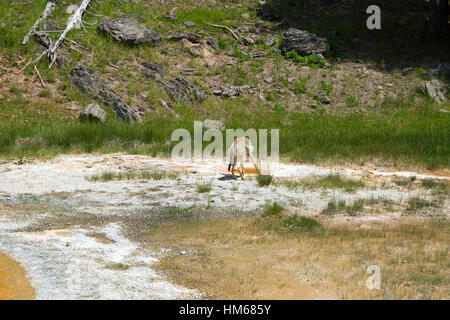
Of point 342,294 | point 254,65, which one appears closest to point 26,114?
point 254,65

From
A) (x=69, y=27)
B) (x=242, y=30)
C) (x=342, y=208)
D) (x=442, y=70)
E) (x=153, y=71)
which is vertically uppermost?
(x=242, y=30)

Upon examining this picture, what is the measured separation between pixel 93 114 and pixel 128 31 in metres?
8.30

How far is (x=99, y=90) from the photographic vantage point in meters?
23.8

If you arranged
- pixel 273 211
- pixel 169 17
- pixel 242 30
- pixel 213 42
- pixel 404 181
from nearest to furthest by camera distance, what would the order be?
pixel 273 211 → pixel 404 181 → pixel 213 42 → pixel 169 17 → pixel 242 30

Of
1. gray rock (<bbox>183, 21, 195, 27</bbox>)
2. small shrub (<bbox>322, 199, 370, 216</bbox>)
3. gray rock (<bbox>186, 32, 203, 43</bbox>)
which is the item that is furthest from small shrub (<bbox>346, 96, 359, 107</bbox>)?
small shrub (<bbox>322, 199, 370, 216</bbox>)

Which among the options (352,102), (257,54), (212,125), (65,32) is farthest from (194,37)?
(212,125)

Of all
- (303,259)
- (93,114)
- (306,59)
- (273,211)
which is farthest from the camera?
(306,59)

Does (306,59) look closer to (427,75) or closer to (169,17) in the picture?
(427,75)

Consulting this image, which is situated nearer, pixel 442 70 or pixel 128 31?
pixel 128 31

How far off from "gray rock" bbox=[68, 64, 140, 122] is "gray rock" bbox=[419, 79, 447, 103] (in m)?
13.1

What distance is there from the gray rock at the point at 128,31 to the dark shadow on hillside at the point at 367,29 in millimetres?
7297

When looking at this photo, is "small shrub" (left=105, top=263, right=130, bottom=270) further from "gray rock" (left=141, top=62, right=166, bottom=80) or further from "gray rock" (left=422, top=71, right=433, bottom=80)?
"gray rock" (left=422, top=71, right=433, bottom=80)

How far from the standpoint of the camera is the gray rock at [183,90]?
83.0ft

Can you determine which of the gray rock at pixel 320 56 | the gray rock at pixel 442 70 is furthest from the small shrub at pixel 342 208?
the gray rock at pixel 442 70
